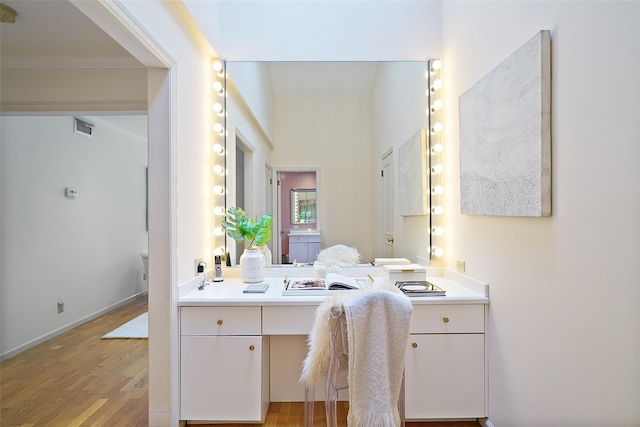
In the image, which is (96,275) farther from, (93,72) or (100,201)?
(93,72)

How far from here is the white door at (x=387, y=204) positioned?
7.92ft

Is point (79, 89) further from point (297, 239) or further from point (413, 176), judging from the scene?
point (413, 176)

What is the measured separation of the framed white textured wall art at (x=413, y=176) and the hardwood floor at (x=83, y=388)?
4.47 feet

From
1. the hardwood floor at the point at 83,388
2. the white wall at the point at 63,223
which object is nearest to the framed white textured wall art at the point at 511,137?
the hardwood floor at the point at 83,388

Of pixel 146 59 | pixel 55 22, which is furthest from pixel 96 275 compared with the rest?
pixel 146 59

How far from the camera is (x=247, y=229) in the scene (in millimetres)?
2193

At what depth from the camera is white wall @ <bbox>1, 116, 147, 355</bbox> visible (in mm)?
2947

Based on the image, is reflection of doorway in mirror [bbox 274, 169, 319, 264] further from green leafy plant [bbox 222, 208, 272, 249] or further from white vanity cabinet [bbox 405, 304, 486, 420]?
white vanity cabinet [bbox 405, 304, 486, 420]

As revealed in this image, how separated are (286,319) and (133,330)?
8.17 ft

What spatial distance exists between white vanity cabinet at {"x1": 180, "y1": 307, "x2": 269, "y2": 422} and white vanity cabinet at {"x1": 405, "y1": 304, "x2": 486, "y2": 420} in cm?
85

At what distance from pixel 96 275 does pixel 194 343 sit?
9.82 feet

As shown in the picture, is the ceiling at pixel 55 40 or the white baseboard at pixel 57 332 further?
the white baseboard at pixel 57 332

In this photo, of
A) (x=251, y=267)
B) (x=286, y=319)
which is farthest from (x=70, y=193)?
(x=286, y=319)

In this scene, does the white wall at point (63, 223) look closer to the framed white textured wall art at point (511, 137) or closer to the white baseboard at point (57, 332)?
the white baseboard at point (57, 332)
